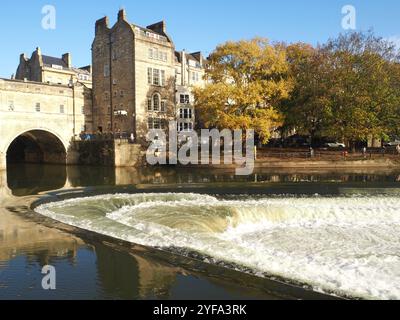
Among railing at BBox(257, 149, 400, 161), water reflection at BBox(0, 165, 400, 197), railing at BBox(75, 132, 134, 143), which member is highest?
railing at BBox(75, 132, 134, 143)

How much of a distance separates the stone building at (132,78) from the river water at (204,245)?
30126mm

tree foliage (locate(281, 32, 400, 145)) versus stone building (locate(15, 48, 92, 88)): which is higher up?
stone building (locate(15, 48, 92, 88))

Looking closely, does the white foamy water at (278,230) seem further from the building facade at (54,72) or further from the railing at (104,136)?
the building facade at (54,72)

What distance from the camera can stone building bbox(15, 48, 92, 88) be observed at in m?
68.2

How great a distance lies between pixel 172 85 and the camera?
56.4m

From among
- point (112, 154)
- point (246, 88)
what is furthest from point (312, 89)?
point (112, 154)

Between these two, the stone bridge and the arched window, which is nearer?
the stone bridge

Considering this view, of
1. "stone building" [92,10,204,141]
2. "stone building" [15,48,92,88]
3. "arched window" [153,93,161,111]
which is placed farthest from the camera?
"stone building" [15,48,92,88]

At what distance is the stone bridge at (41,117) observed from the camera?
44750 mm

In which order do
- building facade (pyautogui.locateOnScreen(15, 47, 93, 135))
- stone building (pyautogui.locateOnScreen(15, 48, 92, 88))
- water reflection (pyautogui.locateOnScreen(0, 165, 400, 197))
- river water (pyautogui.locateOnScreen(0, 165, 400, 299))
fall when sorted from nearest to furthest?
1. river water (pyautogui.locateOnScreen(0, 165, 400, 299))
2. water reflection (pyautogui.locateOnScreen(0, 165, 400, 197))
3. building facade (pyautogui.locateOnScreen(15, 47, 93, 135))
4. stone building (pyautogui.locateOnScreen(15, 48, 92, 88))

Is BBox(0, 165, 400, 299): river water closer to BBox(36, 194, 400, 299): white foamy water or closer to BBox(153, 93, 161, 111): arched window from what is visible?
BBox(36, 194, 400, 299): white foamy water

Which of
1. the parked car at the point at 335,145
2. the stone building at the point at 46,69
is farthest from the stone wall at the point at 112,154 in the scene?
the parked car at the point at 335,145

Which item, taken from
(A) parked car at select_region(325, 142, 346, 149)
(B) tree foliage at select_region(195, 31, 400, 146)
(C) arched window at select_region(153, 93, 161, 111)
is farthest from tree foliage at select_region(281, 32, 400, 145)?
(C) arched window at select_region(153, 93, 161, 111)

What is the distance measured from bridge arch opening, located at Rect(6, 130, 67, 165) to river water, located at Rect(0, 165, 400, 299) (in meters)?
29.2
